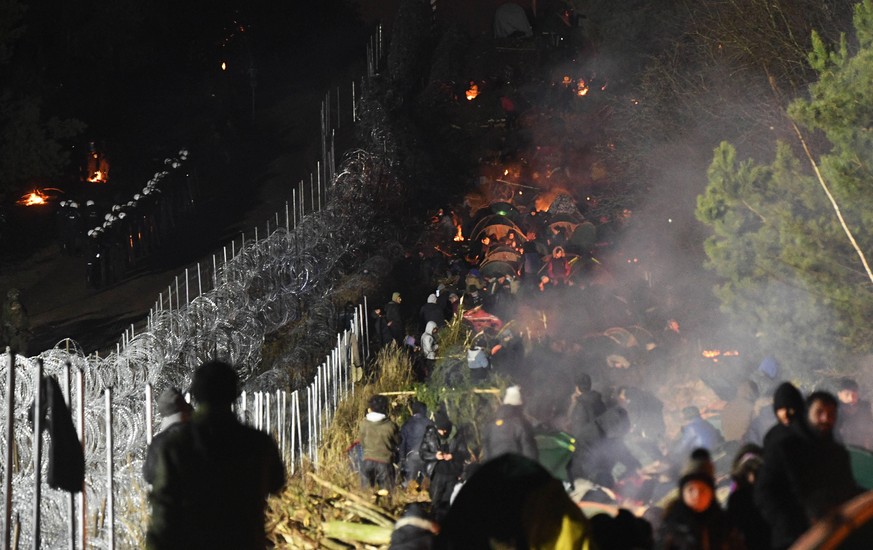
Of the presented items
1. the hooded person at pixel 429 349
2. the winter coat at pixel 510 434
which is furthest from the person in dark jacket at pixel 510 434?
the hooded person at pixel 429 349

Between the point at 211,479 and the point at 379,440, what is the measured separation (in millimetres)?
6829

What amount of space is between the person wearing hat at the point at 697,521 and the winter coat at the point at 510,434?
365 cm

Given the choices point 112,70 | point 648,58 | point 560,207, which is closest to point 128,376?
point 560,207

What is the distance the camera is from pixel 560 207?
28141 millimetres

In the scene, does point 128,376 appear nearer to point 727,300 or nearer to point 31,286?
point 727,300

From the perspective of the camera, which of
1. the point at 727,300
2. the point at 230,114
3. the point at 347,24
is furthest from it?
the point at 347,24

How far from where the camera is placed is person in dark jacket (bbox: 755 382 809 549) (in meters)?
5.88

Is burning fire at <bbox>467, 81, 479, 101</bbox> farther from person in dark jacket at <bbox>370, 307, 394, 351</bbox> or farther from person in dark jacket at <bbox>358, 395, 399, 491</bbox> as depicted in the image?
person in dark jacket at <bbox>358, 395, 399, 491</bbox>

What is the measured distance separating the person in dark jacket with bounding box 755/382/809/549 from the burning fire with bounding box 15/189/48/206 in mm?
28728

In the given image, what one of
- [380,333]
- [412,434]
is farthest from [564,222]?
[412,434]

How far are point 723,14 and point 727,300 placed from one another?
9440mm

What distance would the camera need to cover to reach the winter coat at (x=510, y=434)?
368 inches

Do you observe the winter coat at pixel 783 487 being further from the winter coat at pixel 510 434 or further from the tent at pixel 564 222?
the tent at pixel 564 222

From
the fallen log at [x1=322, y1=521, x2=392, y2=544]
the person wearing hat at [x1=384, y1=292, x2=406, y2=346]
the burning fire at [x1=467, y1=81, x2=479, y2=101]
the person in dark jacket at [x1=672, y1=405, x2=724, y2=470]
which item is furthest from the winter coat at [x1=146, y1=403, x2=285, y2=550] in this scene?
the burning fire at [x1=467, y1=81, x2=479, y2=101]
